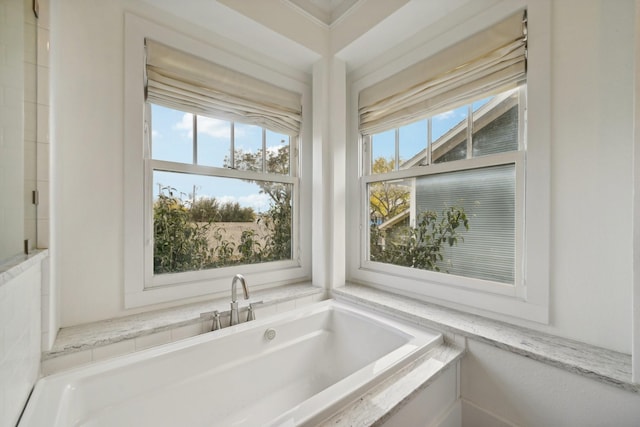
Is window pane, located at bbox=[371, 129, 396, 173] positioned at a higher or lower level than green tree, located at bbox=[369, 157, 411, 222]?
higher

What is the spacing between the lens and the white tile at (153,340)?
126cm

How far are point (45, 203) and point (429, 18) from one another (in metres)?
2.13

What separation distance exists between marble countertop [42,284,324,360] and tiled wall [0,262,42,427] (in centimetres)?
13

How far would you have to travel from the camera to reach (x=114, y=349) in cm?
120

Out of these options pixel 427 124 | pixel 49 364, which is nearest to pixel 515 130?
pixel 427 124

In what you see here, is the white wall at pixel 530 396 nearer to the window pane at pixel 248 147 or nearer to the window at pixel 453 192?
the window at pixel 453 192

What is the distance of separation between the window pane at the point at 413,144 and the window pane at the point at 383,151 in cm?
7

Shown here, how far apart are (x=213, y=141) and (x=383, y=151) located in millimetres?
1221

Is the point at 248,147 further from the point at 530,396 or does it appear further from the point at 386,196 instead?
the point at 530,396

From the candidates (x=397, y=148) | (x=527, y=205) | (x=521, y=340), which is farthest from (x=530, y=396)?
(x=397, y=148)

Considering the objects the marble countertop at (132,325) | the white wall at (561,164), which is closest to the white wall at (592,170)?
the white wall at (561,164)

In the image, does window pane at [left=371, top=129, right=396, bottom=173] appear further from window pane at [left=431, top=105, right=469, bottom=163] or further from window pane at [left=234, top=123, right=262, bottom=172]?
window pane at [left=234, top=123, right=262, bottom=172]

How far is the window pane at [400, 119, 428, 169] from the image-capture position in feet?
5.86

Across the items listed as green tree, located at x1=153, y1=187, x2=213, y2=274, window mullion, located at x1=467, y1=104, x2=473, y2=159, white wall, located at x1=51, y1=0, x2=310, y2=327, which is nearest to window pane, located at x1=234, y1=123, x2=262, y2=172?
green tree, located at x1=153, y1=187, x2=213, y2=274
